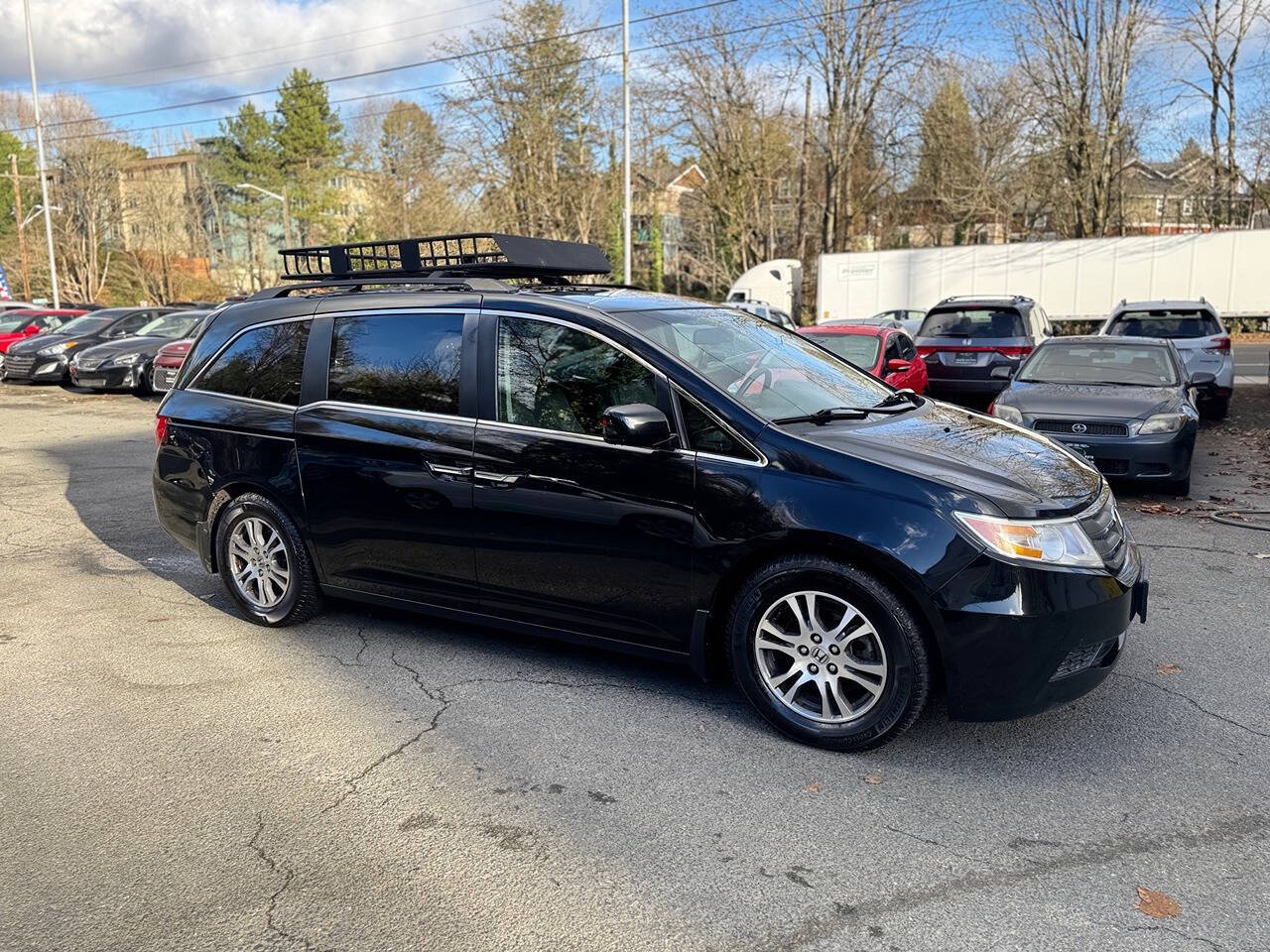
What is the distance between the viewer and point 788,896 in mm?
2895

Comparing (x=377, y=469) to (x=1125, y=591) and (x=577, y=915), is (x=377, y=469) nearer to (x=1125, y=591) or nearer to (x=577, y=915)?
(x=577, y=915)

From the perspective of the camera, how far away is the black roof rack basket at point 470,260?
5.31m

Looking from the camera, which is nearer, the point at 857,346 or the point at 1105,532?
the point at 1105,532

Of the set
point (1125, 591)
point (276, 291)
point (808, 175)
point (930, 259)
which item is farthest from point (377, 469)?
point (808, 175)

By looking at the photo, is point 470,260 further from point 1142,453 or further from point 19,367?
point 19,367

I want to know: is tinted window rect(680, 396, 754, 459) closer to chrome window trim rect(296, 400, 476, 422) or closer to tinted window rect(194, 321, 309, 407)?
chrome window trim rect(296, 400, 476, 422)

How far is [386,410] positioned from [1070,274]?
2948cm

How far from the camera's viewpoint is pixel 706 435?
400cm

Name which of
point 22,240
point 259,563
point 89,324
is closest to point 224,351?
point 259,563

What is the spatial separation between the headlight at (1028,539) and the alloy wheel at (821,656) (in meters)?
0.53

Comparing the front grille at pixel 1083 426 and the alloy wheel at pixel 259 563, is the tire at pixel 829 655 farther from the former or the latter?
the front grille at pixel 1083 426

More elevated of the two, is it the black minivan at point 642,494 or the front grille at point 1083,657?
the black minivan at point 642,494

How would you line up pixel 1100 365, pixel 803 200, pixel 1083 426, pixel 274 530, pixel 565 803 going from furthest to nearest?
pixel 803 200 < pixel 1100 365 < pixel 1083 426 < pixel 274 530 < pixel 565 803

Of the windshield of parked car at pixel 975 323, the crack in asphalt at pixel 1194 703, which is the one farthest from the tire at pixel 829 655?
the windshield of parked car at pixel 975 323
